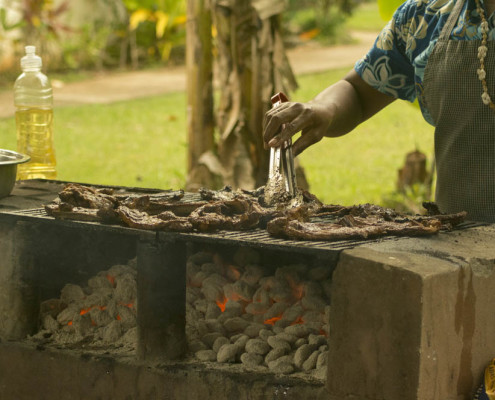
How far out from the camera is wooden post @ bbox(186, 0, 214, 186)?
18.2ft

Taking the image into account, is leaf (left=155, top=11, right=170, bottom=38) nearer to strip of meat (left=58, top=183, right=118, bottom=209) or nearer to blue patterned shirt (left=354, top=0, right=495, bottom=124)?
blue patterned shirt (left=354, top=0, right=495, bottom=124)

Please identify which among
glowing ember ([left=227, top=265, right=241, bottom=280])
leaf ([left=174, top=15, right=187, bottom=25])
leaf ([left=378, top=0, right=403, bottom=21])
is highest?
leaf ([left=174, top=15, right=187, bottom=25])

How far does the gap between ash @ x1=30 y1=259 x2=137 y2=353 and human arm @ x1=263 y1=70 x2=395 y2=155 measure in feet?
2.46

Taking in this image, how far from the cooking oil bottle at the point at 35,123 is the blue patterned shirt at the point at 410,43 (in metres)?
1.53

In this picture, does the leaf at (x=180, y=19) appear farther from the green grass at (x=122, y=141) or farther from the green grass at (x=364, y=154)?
the green grass at (x=364, y=154)

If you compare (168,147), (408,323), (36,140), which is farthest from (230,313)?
(168,147)

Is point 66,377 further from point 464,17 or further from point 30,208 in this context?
point 464,17

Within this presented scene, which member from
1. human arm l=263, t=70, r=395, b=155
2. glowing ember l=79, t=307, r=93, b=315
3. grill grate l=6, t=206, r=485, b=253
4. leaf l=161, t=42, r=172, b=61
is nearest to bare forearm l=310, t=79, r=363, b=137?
human arm l=263, t=70, r=395, b=155

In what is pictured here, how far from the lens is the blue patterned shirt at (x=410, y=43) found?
2947 millimetres

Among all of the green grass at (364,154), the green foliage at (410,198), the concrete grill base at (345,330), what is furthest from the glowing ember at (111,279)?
the green grass at (364,154)

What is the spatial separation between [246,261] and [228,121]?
99.2 inches

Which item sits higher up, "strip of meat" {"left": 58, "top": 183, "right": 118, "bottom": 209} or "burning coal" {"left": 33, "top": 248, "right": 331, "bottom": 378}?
"strip of meat" {"left": 58, "top": 183, "right": 118, "bottom": 209}

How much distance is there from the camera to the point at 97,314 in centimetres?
299

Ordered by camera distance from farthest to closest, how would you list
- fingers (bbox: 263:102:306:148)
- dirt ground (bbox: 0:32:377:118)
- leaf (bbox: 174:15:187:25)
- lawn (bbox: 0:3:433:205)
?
1. leaf (bbox: 174:15:187:25)
2. dirt ground (bbox: 0:32:377:118)
3. lawn (bbox: 0:3:433:205)
4. fingers (bbox: 263:102:306:148)
